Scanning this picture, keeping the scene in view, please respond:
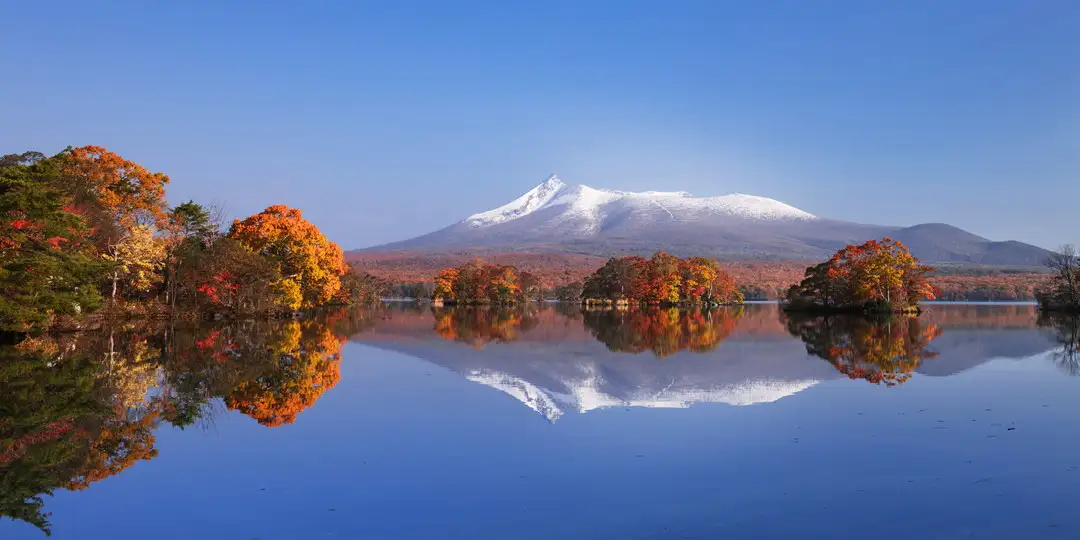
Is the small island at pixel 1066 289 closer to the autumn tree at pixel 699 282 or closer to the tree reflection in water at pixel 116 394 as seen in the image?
the autumn tree at pixel 699 282

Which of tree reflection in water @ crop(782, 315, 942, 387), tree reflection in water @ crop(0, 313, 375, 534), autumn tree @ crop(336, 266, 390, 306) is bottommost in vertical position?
tree reflection in water @ crop(0, 313, 375, 534)

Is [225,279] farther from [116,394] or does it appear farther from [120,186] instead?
[116,394]

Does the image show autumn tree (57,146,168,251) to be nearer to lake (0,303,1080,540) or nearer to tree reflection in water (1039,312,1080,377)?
lake (0,303,1080,540)

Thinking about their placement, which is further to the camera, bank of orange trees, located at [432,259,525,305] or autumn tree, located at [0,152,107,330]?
bank of orange trees, located at [432,259,525,305]

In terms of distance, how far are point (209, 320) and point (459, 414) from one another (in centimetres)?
2837

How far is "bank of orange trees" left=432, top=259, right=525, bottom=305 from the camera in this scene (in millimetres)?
77188

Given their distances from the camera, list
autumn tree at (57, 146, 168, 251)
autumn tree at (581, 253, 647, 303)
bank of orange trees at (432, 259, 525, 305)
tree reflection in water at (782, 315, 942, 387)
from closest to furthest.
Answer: tree reflection in water at (782, 315, 942, 387), autumn tree at (57, 146, 168, 251), autumn tree at (581, 253, 647, 303), bank of orange trees at (432, 259, 525, 305)

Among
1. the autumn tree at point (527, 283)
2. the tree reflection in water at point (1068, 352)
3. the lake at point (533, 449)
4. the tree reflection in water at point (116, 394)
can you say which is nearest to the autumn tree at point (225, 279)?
the tree reflection in water at point (116, 394)

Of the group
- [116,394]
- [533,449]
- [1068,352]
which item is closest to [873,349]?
[1068,352]

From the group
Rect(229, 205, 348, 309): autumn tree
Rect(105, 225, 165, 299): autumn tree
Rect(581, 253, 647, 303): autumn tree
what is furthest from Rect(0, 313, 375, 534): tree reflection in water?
Rect(581, 253, 647, 303): autumn tree

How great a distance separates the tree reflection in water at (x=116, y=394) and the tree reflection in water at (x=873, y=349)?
11.2 metres

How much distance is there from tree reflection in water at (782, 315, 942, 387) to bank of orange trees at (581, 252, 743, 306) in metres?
36.5

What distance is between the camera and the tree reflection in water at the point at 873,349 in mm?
16172

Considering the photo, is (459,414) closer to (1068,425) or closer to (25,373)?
(1068,425)
